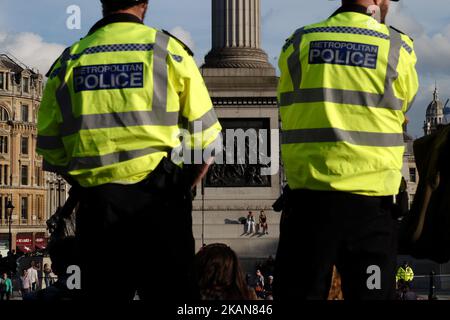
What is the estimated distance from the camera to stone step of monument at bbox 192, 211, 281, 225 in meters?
38.1

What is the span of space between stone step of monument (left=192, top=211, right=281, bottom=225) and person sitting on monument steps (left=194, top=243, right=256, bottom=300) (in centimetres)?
3096

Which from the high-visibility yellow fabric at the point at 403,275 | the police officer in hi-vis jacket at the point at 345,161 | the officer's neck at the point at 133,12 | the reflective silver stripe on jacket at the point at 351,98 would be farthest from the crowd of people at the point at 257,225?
the reflective silver stripe on jacket at the point at 351,98

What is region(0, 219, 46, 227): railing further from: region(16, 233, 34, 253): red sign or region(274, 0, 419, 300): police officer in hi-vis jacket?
region(274, 0, 419, 300): police officer in hi-vis jacket

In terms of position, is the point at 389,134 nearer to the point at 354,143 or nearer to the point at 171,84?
the point at 354,143

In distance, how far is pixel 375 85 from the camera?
6.97 metres

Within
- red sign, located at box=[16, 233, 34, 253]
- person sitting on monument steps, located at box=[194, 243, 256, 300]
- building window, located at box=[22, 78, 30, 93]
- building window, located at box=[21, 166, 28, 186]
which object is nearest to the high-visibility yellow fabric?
person sitting on monument steps, located at box=[194, 243, 256, 300]

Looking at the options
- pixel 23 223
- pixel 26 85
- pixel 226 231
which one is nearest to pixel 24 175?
pixel 23 223

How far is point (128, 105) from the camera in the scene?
22.5ft

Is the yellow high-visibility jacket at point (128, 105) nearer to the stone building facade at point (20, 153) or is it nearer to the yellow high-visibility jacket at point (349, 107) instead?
the yellow high-visibility jacket at point (349, 107)

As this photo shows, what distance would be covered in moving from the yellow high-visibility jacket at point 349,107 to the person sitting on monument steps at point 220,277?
1.92 feet

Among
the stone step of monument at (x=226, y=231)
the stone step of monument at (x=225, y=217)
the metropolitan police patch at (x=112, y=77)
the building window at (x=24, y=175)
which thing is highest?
the building window at (x=24, y=175)

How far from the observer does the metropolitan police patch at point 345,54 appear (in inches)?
275

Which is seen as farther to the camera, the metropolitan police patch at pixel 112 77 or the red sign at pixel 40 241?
the red sign at pixel 40 241
